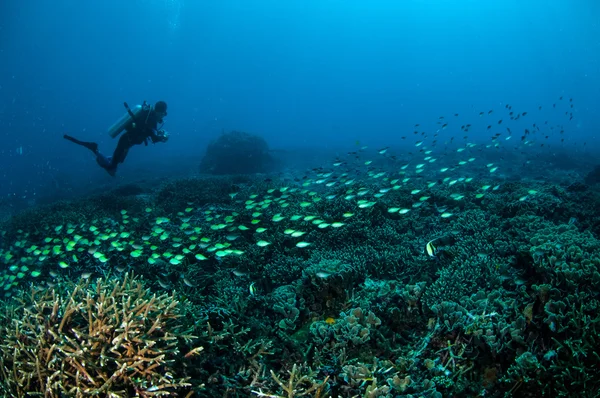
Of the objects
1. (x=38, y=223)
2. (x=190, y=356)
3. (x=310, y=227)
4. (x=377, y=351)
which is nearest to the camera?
(x=190, y=356)

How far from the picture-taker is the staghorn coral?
2.81 metres

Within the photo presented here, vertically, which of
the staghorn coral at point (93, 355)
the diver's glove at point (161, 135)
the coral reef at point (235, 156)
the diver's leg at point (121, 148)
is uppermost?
the diver's glove at point (161, 135)

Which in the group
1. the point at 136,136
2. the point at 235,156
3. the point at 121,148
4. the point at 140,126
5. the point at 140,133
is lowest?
the point at 235,156

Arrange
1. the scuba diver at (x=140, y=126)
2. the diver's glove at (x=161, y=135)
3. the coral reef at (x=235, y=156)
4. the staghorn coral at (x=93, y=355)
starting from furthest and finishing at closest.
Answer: the coral reef at (x=235, y=156) → the diver's glove at (x=161, y=135) → the scuba diver at (x=140, y=126) → the staghorn coral at (x=93, y=355)

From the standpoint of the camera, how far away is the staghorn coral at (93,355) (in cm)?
281

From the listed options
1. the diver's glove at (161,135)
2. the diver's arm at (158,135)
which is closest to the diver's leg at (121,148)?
the diver's arm at (158,135)

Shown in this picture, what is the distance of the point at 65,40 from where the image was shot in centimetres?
12581

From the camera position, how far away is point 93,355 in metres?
2.98

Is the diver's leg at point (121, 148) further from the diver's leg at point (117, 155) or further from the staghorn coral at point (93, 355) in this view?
the staghorn coral at point (93, 355)

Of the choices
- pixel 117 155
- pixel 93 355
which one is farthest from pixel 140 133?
pixel 93 355

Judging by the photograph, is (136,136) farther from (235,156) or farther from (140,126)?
(235,156)

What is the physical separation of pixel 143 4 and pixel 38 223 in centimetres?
14030

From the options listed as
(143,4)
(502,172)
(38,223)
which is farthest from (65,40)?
(502,172)

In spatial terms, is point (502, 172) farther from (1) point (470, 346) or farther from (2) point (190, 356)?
(2) point (190, 356)
